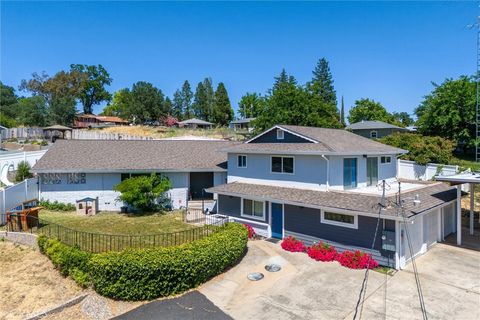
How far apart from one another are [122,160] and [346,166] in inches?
611

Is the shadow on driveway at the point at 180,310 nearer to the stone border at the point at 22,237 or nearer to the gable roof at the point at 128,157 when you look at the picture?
the stone border at the point at 22,237

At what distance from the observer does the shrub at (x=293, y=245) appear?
1481cm

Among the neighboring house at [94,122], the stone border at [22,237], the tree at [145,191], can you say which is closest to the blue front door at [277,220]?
the tree at [145,191]

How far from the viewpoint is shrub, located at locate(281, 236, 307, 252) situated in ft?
48.6

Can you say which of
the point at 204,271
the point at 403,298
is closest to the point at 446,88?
the point at 403,298

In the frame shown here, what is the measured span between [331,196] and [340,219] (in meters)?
1.50

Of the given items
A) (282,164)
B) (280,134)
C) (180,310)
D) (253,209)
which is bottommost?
(180,310)

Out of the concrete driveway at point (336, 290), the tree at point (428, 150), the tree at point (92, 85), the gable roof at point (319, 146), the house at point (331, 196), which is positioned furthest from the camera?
the tree at point (92, 85)

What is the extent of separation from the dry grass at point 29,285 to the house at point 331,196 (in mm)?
9241

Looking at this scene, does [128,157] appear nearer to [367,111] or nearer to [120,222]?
[120,222]

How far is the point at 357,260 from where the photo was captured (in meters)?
12.8

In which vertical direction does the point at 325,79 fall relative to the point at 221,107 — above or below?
above

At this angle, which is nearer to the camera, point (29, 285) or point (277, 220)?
point (29, 285)

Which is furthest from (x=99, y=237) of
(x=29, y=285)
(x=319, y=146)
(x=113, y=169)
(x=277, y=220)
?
(x=319, y=146)
